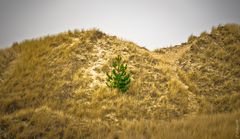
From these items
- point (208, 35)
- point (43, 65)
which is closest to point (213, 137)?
point (43, 65)

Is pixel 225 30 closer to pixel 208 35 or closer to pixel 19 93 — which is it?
→ pixel 208 35

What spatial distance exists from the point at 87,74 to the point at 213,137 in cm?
1084

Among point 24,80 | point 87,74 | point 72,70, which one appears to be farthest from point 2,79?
point 87,74

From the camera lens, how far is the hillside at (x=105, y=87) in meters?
9.06

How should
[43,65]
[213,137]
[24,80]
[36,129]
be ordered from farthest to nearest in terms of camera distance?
1. [43,65]
2. [24,80]
3. [36,129]
4. [213,137]

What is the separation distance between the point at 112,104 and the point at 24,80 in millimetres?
6496

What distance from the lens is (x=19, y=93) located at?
1409cm

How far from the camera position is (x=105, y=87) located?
14.5m

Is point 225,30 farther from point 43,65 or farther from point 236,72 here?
point 43,65

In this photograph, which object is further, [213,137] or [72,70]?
[72,70]

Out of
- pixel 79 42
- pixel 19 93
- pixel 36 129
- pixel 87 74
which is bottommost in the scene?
pixel 36 129

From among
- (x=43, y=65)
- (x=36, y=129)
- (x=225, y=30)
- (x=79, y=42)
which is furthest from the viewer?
(x=225, y=30)

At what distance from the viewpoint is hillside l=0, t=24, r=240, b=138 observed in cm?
906

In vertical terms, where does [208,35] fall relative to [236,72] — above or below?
above
